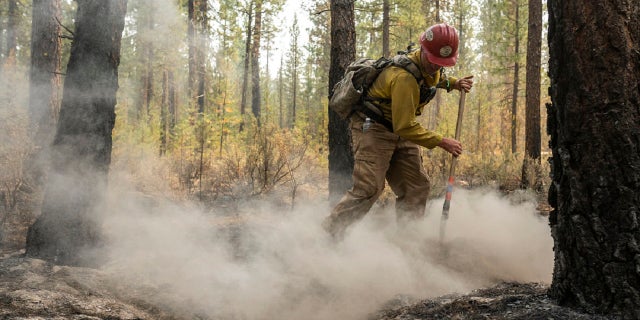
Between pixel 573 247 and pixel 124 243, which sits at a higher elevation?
pixel 573 247

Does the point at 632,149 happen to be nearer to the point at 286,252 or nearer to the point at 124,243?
the point at 286,252

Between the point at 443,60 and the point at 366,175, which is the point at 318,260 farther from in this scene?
the point at 443,60

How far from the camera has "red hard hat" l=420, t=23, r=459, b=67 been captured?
347 cm

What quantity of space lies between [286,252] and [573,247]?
285 centimetres

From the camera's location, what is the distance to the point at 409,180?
4.31 m

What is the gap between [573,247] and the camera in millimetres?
1992

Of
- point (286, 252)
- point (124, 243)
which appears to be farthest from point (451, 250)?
point (124, 243)

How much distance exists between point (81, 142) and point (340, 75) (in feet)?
10.6

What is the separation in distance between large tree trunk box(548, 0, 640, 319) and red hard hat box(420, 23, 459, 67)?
1.44m

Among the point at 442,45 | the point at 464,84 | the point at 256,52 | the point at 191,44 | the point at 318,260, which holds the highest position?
the point at 256,52

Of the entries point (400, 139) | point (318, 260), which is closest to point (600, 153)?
point (400, 139)

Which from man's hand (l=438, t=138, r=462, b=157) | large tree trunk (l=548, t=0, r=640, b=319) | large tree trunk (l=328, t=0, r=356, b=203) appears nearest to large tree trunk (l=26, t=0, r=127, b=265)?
large tree trunk (l=328, t=0, r=356, b=203)

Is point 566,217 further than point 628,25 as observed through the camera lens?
Yes

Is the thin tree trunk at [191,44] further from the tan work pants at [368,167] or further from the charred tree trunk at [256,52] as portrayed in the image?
the tan work pants at [368,167]
